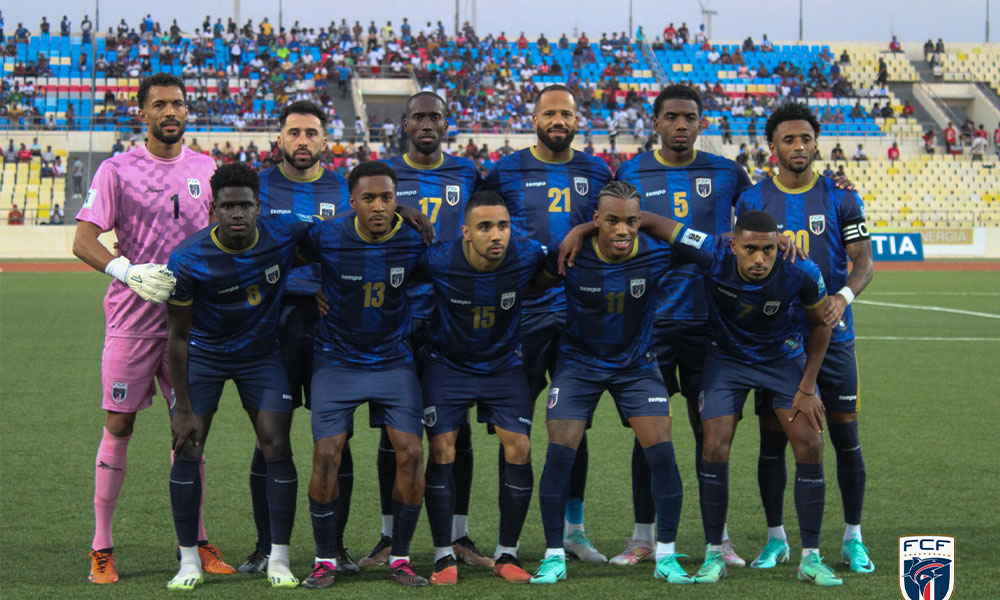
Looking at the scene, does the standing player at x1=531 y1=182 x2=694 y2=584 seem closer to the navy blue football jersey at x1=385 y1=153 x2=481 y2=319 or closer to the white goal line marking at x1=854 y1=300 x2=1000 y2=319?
the navy blue football jersey at x1=385 y1=153 x2=481 y2=319

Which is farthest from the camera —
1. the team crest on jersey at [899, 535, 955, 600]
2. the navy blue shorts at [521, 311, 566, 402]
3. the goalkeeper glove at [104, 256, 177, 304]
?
the navy blue shorts at [521, 311, 566, 402]

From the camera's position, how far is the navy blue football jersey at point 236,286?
200 inches

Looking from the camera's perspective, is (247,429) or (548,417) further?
(247,429)

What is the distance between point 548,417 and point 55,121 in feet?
113

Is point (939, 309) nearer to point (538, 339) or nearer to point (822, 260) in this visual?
point (822, 260)

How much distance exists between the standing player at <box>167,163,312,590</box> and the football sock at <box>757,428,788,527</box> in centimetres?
236

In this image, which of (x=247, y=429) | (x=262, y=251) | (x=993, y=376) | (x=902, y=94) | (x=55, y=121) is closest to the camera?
(x=262, y=251)

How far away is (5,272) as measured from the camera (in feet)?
86.5

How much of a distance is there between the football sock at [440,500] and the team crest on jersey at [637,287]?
1.23 m

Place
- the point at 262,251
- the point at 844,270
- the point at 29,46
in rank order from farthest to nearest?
the point at 29,46 → the point at 844,270 → the point at 262,251

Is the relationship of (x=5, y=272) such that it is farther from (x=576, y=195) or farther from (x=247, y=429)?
(x=576, y=195)

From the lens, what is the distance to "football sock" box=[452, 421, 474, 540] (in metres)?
5.69

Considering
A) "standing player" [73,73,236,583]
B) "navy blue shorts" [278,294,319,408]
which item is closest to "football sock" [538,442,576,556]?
"navy blue shorts" [278,294,319,408]

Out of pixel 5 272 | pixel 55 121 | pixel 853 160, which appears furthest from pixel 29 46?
pixel 853 160
